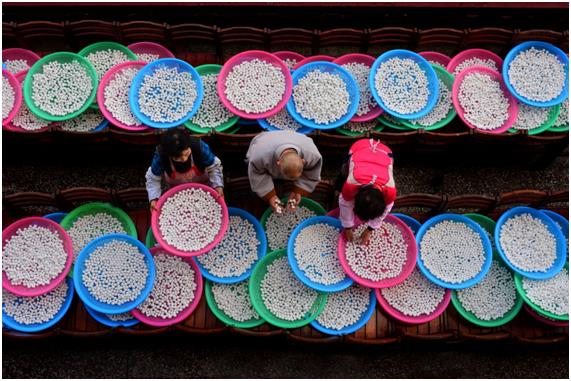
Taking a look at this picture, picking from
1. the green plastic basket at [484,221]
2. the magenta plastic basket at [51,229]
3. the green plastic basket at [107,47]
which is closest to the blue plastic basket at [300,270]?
the green plastic basket at [484,221]

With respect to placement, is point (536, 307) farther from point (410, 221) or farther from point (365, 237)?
point (365, 237)

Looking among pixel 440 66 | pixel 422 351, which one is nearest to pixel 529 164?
pixel 440 66

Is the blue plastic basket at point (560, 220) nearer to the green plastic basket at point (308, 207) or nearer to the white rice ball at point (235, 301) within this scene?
the green plastic basket at point (308, 207)

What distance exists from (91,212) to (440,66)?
2684 millimetres

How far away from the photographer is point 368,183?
2.68m

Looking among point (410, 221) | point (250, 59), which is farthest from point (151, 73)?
point (410, 221)

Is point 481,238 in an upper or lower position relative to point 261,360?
upper

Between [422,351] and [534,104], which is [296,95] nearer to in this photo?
[534,104]

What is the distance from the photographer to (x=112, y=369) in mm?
3484

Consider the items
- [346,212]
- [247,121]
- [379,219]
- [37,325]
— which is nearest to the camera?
[379,219]

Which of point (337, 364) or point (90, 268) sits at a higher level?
point (90, 268)

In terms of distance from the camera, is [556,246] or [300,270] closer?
[300,270]

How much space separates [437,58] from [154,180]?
7.55ft

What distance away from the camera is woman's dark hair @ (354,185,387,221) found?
2.49m
